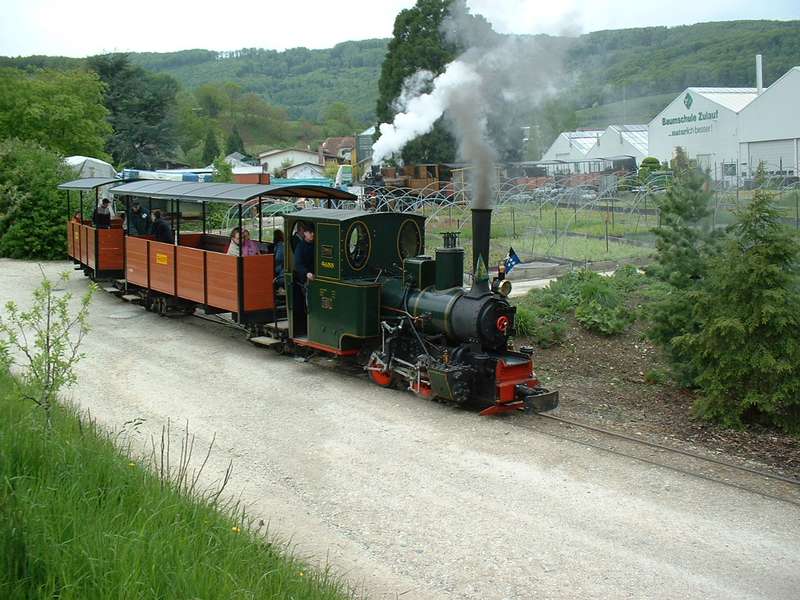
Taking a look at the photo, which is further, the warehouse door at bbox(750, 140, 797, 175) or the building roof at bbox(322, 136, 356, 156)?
the building roof at bbox(322, 136, 356, 156)

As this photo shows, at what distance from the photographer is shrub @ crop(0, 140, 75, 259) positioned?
2545cm

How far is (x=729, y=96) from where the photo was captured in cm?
5403

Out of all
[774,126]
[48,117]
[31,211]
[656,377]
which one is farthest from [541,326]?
[774,126]

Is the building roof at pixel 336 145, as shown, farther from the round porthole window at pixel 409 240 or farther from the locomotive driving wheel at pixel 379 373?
the locomotive driving wheel at pixel 379 373

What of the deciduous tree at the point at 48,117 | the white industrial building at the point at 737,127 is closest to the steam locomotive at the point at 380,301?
the white industrial building at the point at 737,127

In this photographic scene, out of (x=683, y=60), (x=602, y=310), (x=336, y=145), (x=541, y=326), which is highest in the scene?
(x=683, y=60)

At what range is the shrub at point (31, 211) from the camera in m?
25.5

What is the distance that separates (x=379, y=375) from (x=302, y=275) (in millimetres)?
2199

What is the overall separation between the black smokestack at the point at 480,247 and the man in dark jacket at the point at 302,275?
9.82 ft

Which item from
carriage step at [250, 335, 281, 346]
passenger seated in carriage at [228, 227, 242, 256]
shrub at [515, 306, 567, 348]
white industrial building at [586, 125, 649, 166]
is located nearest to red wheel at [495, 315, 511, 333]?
shrub at [515, 306, 567, 348]

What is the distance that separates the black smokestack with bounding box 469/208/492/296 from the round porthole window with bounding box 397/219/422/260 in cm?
190

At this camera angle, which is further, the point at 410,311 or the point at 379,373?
the point at 379,373

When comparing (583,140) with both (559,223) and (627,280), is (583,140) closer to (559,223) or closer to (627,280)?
(559,223)

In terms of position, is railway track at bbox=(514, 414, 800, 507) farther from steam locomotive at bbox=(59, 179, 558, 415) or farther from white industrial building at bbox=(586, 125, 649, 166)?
white industrial building at bbox=(586, 125, 649, 166)
